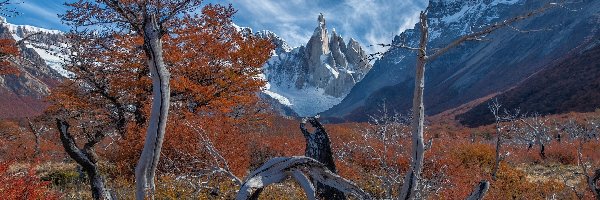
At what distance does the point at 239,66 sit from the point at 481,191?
1386cm

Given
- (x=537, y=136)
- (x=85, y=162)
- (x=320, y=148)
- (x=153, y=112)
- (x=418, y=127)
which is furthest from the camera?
(x=537, y=136)

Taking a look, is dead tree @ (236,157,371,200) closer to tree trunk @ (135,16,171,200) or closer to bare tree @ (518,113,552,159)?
tree trunk @ (135,16,171,200)

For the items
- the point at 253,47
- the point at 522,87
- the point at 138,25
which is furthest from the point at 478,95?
the point at 138,25

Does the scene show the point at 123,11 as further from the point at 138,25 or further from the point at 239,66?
the point at 239,66

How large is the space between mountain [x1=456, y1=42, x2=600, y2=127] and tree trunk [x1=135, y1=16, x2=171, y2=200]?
7457 cm

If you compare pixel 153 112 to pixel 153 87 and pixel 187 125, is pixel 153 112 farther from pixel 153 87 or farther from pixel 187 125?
pixel 187 125

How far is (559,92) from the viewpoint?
302 ft

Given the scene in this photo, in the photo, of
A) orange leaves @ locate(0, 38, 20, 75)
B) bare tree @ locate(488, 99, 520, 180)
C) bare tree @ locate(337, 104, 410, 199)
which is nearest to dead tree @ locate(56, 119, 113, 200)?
orange leaves @ locate(0, 38, 20, 75)

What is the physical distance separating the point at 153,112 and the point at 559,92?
327ft

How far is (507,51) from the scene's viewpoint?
178125 millimetres

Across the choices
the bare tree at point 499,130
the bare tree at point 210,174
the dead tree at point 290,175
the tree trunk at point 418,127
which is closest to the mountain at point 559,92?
the bare tree at point 499,130

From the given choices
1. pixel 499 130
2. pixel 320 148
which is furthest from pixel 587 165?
pixel 320 148

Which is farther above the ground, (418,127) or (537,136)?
(418,127)

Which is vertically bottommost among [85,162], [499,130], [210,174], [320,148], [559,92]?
[210,174]
